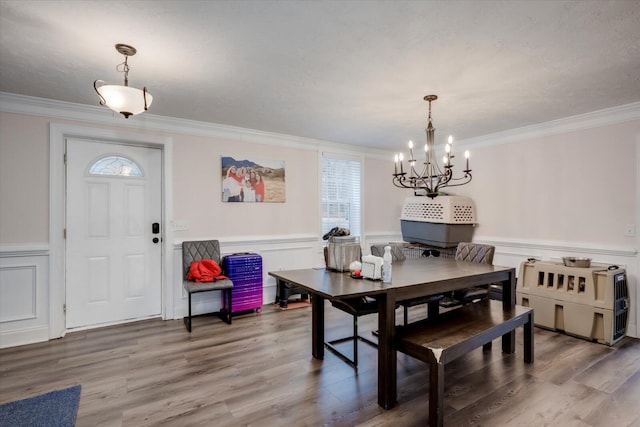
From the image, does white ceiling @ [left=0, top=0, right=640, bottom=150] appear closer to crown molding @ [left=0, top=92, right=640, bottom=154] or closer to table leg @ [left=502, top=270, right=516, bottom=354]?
crown molding @ [left=0, top=92, right=640, bottom=154]

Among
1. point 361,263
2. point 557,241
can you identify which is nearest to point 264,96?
point 361,263

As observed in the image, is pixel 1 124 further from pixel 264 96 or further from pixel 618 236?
pixel 618 236

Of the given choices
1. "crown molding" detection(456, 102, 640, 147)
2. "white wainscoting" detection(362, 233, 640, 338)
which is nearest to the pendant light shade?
"crown molding" detection(456, 102, 640, 147)

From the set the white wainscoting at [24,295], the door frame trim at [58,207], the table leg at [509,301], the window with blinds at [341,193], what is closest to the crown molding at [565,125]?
the window with blinds at [341,193]

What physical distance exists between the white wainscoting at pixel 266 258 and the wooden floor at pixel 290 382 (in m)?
0.60

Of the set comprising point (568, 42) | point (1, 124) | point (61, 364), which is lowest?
point (61, 364)

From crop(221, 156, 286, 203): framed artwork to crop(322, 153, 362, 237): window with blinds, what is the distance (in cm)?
78

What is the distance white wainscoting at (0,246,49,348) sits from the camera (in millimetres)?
3057

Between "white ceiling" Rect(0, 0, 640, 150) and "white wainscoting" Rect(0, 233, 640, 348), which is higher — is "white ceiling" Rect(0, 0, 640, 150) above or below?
above

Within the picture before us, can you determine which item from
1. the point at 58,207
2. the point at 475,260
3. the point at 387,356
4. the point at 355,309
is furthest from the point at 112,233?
the point at 475,260

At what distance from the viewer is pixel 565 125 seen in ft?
12.3

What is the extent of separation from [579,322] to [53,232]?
534cm

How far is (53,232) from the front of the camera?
3.25 meters

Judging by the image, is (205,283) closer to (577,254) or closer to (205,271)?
(205,271)
